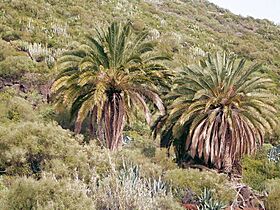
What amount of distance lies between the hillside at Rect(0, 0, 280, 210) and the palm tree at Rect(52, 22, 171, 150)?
206mm

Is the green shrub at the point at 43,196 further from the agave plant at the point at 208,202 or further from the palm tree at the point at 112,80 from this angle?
the palm tree at the point at 112,80

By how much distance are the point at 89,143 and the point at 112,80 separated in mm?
3503

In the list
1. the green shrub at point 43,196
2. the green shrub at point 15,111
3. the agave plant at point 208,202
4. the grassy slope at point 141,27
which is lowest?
the green shrub at point 15,111

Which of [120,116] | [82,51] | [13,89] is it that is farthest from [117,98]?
[13,89]

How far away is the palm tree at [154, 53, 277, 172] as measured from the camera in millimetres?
21484

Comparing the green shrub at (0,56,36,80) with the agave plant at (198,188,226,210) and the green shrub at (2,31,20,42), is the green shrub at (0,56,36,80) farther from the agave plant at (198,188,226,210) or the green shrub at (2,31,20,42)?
the agave plant at (198,188,226,210)

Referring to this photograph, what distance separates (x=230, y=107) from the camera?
21828mm

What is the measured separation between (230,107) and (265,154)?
27.1 ft

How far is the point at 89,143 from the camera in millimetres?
19312

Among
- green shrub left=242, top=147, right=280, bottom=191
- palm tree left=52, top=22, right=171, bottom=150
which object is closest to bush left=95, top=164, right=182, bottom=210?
palm tree left=52, top=22, right=171, bottom=150

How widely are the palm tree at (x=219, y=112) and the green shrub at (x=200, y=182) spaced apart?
11.9 ft

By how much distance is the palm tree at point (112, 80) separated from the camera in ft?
70.7

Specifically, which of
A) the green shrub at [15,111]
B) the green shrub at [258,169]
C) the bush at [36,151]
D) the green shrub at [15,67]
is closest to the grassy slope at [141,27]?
the green shrub at [15,67]

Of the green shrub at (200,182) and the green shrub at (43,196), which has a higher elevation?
the green shrub at (43,196)
